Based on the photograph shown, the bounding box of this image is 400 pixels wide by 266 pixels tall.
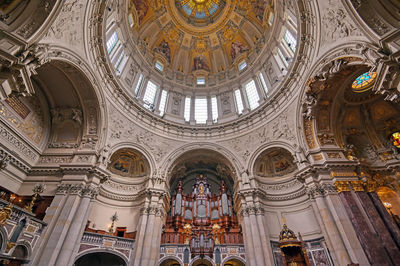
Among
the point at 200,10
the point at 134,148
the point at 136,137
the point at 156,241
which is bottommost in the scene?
the point at 156,241

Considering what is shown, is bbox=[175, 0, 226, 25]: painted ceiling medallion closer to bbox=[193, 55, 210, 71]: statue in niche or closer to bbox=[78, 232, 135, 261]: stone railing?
bbox=[193, 55, 210, 71]: statue in niche

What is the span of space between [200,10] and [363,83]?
1985cm

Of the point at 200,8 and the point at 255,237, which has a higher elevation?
the point at 200,8

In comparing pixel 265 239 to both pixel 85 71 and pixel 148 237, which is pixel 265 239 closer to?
pixel 148 237

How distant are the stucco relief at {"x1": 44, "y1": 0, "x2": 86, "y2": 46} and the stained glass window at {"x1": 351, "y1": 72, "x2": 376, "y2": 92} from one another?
637 inches

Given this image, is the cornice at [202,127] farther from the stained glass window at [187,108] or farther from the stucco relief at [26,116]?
the stucco relief at [26,116]

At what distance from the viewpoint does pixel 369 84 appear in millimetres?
11727

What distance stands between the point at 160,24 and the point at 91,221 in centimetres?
2045

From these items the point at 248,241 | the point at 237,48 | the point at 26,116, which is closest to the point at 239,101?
the point at 237,48

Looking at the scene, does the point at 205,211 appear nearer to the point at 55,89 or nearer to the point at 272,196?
the point at 272,196

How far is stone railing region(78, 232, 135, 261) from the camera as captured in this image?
33.0 ft

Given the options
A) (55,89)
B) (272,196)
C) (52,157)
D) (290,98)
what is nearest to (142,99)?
(55,89)

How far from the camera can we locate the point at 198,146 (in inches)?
642

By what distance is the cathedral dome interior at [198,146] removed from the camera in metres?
7.91
